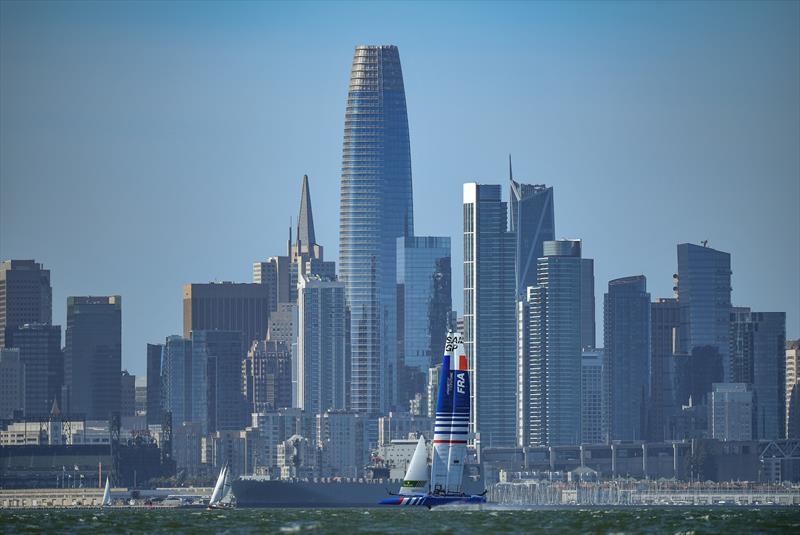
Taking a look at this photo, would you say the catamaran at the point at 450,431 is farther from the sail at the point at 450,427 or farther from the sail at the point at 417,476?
the sail at the point at 417,476

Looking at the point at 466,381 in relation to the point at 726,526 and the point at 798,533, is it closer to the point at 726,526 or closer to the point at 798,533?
the point at 726,526

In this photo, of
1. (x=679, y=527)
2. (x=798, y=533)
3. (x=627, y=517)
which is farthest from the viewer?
(x=627, y=517)

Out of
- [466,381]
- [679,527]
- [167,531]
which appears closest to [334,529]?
[167,531]

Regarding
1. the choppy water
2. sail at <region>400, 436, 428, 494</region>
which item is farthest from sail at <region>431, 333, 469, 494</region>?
sail at <region>400, 436, 428, 494</region>

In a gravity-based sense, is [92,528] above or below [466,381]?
below

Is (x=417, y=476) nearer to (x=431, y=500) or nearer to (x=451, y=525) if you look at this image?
(x=431, y=500)

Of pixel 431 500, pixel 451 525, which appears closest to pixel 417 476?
pixel 431 500

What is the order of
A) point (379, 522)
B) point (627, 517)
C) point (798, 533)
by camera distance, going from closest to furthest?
point (798, 533)
point (379, 522)
point (627, 517)
